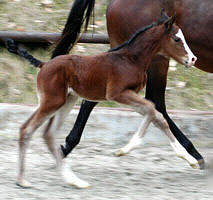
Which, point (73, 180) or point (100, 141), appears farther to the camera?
point (100, 141)

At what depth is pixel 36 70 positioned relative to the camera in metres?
7.30

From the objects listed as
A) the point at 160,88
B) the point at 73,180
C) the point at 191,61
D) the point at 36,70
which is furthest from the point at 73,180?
the point at 36,70

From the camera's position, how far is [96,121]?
6.04 m

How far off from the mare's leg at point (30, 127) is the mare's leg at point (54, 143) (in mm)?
225

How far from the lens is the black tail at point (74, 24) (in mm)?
5242

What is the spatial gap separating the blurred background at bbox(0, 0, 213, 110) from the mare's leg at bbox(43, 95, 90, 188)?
1561mm

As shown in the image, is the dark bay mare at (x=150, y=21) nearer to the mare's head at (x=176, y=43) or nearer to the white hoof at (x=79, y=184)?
the white hoof at (x=79, y=184)

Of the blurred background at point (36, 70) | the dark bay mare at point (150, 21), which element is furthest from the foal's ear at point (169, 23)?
the blurred background at point (36, 70)

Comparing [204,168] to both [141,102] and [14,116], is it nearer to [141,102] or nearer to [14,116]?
[141,102]

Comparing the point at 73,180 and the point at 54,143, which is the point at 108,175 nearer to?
the point at 73,180

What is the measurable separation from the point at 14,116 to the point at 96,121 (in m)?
0.87

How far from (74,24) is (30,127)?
1374 mm

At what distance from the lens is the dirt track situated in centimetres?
425

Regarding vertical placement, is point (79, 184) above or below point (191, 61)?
below
